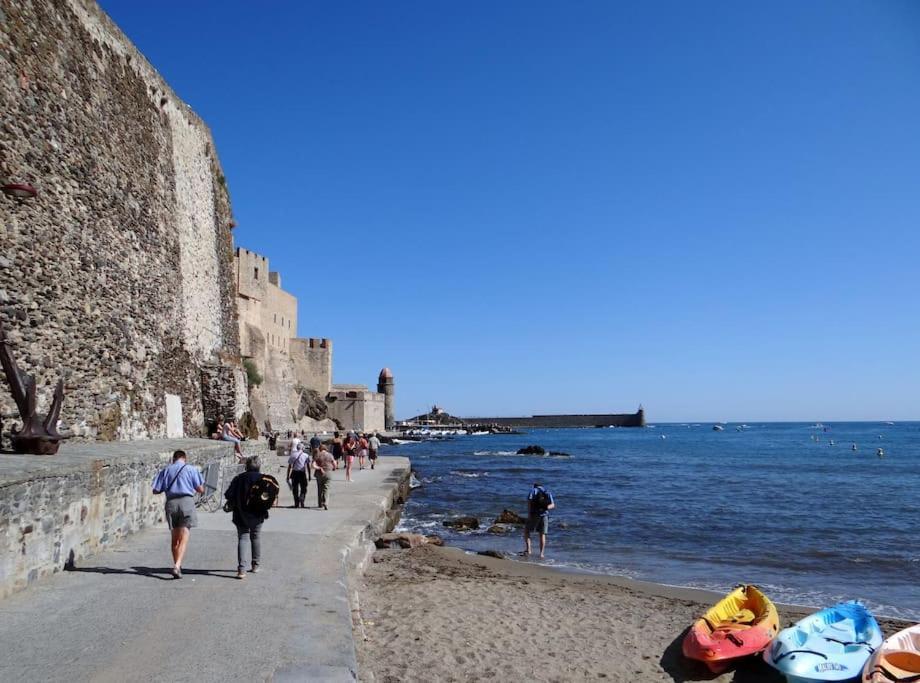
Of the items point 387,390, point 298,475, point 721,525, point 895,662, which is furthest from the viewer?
point 387,390

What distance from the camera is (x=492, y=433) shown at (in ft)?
384

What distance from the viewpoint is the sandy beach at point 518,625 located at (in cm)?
652

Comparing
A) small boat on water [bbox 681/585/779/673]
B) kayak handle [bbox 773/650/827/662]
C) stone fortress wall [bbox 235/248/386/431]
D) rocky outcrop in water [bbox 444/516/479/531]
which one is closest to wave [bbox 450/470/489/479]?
stone fortress wall [bbox 235/248/386/431]

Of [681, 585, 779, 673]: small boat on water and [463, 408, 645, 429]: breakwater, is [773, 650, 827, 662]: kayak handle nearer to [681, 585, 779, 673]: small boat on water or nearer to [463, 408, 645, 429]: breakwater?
[681, 585, 779, 673]: small boat on water

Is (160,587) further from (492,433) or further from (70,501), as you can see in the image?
(492,433)

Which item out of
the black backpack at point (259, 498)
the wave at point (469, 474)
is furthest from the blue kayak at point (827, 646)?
the wave at point (469, 474)

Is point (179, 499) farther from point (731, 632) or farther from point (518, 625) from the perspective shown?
point (731, 632)

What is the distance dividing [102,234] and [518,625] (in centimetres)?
832

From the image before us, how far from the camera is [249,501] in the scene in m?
6.87

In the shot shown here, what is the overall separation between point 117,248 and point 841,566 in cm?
1479

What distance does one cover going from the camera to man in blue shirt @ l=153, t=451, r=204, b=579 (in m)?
6.77

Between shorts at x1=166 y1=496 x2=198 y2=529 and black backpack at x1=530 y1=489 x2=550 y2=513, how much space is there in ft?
27.0

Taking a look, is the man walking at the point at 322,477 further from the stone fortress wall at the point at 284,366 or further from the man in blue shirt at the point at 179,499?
the stone fortress wall at the point at 284,366

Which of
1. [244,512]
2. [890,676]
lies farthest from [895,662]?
[244,512]
